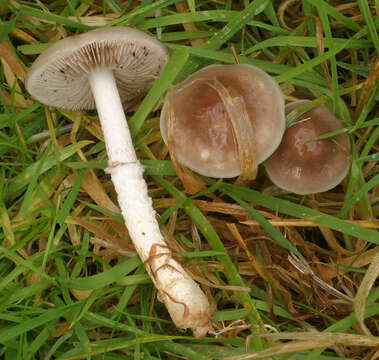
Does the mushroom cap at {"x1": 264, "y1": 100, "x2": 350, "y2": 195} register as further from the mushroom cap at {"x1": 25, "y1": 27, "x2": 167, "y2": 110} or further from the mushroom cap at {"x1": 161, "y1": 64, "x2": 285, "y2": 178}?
the mushroom cap at {"x1": 25, "y1": 27, "x2": 167, "y2": 110}

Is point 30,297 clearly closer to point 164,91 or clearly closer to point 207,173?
point 207,173

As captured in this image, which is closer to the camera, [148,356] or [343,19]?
[148,356]

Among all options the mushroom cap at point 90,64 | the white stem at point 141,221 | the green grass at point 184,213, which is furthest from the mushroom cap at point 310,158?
the mushroom cap at point 90,64

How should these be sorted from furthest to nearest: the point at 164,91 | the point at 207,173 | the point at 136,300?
the point at 136,300, the point at 164,91, the point at 207,173

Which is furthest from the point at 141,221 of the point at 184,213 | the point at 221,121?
the point at 221,121

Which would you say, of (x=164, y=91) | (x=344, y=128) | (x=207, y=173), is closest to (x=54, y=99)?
(x=164, y=91)

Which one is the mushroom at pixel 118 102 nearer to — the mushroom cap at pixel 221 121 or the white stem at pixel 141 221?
the white stem at pixel 141 221
